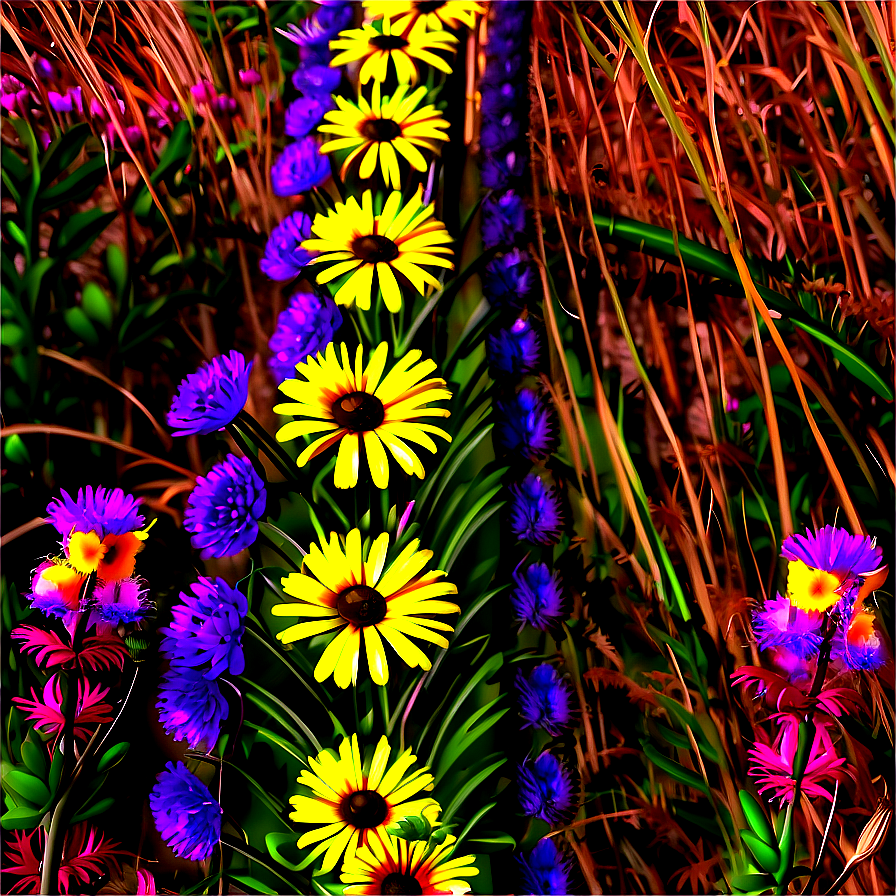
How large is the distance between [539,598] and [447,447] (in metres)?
0.13

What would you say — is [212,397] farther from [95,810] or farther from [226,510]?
[95,810]

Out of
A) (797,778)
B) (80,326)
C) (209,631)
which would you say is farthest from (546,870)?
(80,326)

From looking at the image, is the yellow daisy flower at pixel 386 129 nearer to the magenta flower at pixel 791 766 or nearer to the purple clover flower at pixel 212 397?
the purple clover flower at pixel 212 397

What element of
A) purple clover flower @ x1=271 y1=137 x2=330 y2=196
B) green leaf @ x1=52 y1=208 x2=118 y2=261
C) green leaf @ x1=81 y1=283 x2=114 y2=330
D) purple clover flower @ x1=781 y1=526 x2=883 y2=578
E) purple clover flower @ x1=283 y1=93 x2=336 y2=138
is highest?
purple clover flower @ x1=283 y1=93 x2=336 y2=138

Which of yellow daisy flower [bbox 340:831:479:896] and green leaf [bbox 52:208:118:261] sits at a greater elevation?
green leaf [bbox 52:208:118:261]

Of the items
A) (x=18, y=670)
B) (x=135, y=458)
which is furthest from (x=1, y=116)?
(x=18, y=670)

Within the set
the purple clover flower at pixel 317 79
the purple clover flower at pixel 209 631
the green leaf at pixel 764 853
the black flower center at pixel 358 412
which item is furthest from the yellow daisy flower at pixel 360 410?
the green leaf at pixel 764 853

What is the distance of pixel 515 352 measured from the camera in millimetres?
510

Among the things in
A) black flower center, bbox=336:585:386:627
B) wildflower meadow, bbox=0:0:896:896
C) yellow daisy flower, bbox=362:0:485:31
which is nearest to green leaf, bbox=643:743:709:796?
wildflower meadow, bbox=0:0:896:896

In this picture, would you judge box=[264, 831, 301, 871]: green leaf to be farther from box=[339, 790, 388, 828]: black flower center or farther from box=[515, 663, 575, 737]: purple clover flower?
box=[515, 663, 575, 737]: purple clover flower

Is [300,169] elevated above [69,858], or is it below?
above

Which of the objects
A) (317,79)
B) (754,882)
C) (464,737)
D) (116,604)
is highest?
(317,79)

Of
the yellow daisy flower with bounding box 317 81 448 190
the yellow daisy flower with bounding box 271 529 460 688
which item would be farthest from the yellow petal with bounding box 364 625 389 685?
the yellow daisy flower with bounding box 317 81 448 190

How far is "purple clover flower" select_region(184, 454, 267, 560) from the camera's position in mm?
454
